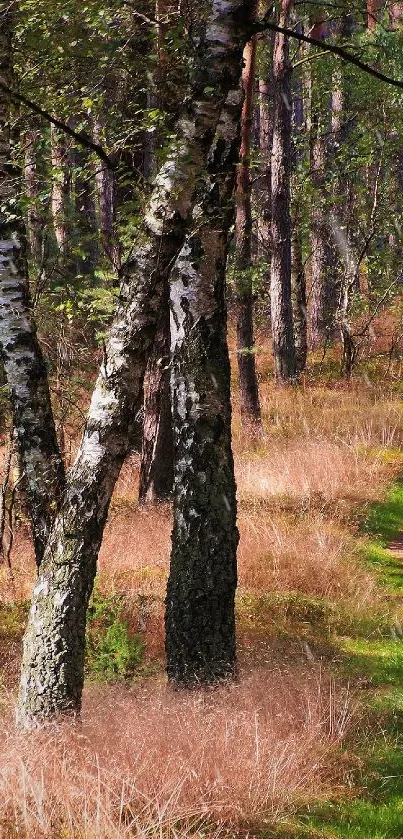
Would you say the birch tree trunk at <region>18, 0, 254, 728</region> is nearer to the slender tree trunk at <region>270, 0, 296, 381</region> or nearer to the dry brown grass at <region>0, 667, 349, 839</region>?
the dry brown grass at <region>0, 667, 349, 839</region>

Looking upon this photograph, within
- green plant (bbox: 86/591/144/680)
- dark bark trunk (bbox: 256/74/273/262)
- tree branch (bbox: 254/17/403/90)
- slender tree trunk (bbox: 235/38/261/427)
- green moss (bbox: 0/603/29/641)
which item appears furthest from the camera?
dark bark trunk (bbox: 256/74/273/262)

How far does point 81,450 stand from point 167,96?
3.07 meters

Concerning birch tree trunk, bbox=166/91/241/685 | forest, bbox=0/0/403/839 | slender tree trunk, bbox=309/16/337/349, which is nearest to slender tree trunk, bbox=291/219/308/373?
slender tree trunk, bbox=309/16/337/349

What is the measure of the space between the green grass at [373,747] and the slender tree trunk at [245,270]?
6.69 metres

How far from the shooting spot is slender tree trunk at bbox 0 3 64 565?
256 inches

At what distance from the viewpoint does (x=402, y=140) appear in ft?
68.7

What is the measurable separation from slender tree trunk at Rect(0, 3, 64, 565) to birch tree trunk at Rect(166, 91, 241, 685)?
3.51ft

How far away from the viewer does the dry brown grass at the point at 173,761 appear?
4.19 meters

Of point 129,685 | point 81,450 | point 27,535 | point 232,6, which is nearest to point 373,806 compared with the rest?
→ point 129,685

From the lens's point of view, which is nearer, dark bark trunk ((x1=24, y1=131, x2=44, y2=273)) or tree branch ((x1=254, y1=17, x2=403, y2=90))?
tree branch ((x1=254, y1=17, x2=403, y2=90))

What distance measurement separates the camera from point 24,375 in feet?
21.3

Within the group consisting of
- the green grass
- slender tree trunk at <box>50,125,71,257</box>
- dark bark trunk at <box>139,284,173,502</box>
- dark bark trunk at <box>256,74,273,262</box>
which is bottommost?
the green grass

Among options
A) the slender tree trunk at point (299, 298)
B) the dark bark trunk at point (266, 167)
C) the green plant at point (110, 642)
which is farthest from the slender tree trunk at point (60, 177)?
the dark bark trunk at point (266, 167)

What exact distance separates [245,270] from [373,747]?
33.2 feet
